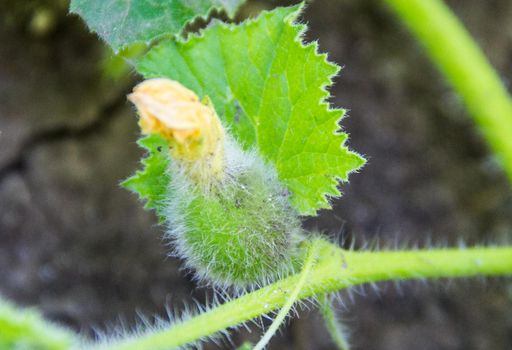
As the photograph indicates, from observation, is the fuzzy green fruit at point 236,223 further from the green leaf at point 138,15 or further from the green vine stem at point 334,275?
the green leaf at point 138,15

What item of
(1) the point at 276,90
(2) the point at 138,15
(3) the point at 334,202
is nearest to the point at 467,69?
(3) the point at 334,202

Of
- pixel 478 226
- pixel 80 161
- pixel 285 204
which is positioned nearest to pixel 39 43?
pixel 80 161

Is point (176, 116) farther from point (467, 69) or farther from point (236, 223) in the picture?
point (467, 69)

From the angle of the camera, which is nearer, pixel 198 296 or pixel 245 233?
pixel 245 233

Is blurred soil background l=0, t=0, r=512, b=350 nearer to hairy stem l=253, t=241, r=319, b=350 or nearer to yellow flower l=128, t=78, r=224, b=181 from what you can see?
hairy stem l=253, t=241, r=319, b=350

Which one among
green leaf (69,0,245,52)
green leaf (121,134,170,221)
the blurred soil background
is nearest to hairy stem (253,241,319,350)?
green leaf (121,134,170,221)

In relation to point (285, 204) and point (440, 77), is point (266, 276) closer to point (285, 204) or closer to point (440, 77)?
point (285, 204)
